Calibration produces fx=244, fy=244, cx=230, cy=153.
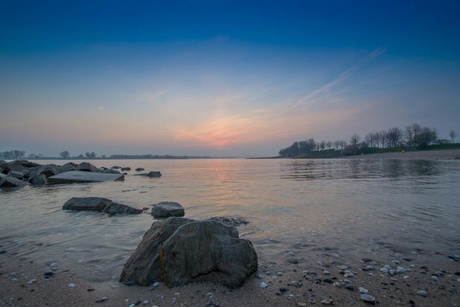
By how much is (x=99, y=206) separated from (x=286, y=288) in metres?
10.3

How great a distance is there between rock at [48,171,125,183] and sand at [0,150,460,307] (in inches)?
944

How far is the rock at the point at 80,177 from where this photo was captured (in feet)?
85.3

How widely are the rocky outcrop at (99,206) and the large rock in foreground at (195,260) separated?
21.6 feet

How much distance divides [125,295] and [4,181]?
25.7 m

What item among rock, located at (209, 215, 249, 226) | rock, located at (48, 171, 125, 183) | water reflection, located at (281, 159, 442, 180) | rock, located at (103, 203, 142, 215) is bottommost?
water reflection, located at (281, 159, 442, 180)

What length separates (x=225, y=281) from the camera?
4.60m

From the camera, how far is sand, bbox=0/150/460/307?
407 centimetres

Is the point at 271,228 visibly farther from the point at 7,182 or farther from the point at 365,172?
the point at 365,172

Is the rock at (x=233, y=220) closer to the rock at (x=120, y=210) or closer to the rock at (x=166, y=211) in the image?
the rock at (x=166, y=211)

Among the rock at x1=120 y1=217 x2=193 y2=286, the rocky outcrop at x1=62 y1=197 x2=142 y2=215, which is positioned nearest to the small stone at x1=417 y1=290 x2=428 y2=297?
the rock at x1=120 y1=217 x2=193 y2=286

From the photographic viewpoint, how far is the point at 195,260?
15.7 feet

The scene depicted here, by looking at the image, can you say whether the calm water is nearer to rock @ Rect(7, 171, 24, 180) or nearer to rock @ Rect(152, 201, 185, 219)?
rock @ Rect(152, 201, 185, 219)

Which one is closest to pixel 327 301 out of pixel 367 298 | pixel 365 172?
pixel 367 298

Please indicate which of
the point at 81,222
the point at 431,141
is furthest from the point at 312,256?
the point at 431,141
